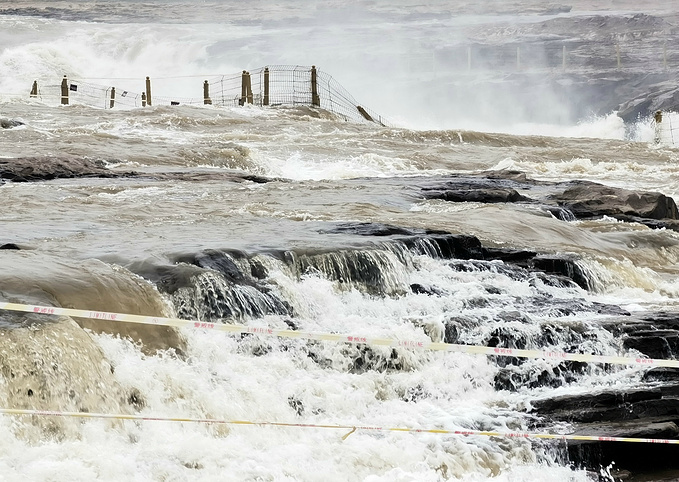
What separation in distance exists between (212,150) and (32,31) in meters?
35.3

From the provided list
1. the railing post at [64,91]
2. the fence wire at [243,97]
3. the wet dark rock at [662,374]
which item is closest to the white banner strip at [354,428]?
the wet dark rock at [662,374]

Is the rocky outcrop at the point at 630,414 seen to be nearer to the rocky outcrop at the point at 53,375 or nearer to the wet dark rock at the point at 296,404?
the wet dark rock at the point at 296,404

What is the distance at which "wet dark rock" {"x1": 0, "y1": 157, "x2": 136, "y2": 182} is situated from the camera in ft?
48.1

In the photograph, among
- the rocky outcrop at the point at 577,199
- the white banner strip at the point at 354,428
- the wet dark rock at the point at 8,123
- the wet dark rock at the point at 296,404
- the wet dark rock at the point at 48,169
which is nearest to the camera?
the white banner strip at the point at 354,428

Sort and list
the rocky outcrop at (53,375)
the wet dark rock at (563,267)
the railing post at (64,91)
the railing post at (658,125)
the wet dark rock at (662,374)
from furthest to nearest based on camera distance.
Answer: the railing post at (64,91) < the railing post at (658,125) < the wet dark rock at (563,267) < the wet dark rock at (662,374) < the rocky outcrop at (53,375)

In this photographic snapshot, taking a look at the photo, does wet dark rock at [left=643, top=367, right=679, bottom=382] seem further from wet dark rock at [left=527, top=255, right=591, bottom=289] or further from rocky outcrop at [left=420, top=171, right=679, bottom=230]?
rocky outcrop at [left=420, top=171, right=679, bottom=230]

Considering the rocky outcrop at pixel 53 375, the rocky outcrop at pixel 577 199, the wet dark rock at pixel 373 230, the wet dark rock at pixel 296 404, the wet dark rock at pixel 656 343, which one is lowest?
the rocky outcrop at pixel 577 199

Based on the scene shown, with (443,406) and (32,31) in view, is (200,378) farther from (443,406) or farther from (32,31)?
(32,31)

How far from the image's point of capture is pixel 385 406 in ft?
23.5

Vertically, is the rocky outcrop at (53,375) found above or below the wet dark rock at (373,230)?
above

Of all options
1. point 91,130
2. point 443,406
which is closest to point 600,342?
point 443,406

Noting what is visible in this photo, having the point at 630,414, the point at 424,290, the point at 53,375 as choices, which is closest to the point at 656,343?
the point at 630,414

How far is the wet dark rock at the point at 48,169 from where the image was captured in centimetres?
1466

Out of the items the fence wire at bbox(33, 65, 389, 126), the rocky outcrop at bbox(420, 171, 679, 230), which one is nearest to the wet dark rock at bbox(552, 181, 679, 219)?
the rocky outcrop at bbox(420, 171, 679, 230)
